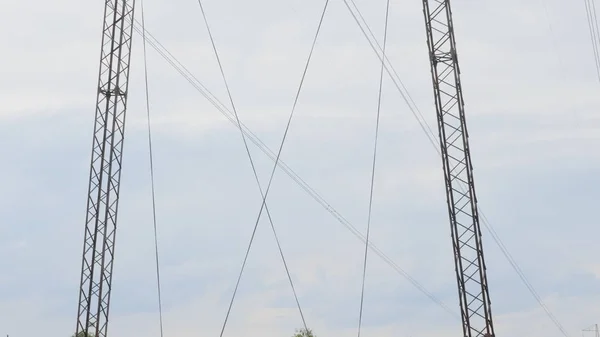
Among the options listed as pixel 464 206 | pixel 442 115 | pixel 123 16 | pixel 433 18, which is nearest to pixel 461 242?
pixel 464 206

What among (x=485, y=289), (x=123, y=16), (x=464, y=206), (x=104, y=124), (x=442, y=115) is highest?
(x=123, y=16)

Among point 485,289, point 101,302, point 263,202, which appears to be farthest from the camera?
point 101,302

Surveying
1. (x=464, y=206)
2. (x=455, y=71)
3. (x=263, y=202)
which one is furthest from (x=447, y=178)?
(x=263, y=202)

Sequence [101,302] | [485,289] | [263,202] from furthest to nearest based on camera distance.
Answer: [101,302] → [263,202] → [485,289]

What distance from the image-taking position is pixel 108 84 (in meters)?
A: 42.6

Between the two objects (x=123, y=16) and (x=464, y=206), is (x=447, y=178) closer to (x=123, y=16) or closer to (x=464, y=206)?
(x=464, y=206)

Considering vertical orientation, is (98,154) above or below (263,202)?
above

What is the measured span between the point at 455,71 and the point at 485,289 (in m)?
7.48

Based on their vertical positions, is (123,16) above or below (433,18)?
above

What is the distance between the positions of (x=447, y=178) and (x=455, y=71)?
3690 millimetres

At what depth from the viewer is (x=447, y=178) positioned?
34.1 metres

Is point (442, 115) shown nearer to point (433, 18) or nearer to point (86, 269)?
point (433, 18)

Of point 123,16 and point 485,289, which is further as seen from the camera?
point 123,16

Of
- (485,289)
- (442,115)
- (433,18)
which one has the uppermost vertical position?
(433,18)
